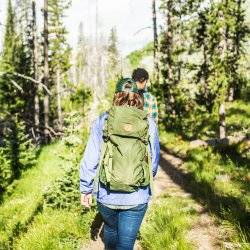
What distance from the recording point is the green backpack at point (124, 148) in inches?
166

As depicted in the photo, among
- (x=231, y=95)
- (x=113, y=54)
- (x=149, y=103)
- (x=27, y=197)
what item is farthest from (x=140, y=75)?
(x=113, y=54)

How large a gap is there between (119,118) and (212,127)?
15.3 m

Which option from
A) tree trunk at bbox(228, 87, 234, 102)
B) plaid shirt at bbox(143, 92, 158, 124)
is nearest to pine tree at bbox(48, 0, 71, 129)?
tree trunk at bbox(228, 87, 234, 102)

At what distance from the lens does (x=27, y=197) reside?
10.6 metres

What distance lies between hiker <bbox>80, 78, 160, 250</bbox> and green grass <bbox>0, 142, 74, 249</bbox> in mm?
3321

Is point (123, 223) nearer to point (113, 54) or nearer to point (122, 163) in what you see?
point (122, 163)

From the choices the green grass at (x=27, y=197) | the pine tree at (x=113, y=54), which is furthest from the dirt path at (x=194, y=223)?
the pine tree at (x=113, y=54)

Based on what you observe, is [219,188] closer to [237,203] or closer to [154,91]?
[237,203]

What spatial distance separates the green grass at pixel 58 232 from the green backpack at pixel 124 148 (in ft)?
9.45

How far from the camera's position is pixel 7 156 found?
13773 mm

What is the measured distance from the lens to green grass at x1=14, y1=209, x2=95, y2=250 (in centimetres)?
682

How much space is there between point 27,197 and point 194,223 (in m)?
4.72

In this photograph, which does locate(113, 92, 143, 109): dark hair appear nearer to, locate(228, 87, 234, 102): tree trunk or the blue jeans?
the blue jeans

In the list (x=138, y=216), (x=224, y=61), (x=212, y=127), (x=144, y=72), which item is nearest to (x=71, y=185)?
(x=144, y=72)
